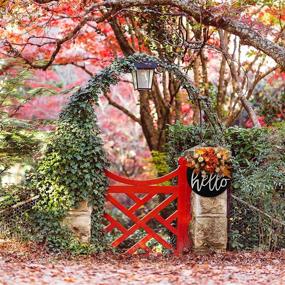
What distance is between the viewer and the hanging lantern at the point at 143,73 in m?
8.22

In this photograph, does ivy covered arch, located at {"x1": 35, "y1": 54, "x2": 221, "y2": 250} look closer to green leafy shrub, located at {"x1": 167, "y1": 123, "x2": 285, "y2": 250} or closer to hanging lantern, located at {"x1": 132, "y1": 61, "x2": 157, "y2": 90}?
hanging lantern, located at {"x1": 132, "y1": 61, "x2": 157, "y2": 90}

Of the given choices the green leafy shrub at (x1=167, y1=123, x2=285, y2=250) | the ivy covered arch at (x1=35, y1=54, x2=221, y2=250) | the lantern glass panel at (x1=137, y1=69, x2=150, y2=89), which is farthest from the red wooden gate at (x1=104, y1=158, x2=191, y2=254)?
the lantern glass panel at (x1=137, y1=69, x2=150, y2=89)

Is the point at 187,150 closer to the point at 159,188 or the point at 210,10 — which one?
the point at 159,188

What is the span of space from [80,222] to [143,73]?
2.22 m

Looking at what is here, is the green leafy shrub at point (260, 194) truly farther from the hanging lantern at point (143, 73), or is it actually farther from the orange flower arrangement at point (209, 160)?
the hanging lantern at point (143, 73)

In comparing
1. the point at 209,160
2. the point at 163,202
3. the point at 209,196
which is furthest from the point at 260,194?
the point at 163,202

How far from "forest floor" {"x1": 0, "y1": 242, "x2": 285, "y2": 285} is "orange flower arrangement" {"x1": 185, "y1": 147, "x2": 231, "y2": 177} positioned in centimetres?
113

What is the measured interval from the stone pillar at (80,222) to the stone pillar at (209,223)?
142 centimetres

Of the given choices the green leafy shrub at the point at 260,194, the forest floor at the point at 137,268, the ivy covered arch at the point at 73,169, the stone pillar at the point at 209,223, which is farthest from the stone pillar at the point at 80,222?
the green leafy shrub at the point at 260,194

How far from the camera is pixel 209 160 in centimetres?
790

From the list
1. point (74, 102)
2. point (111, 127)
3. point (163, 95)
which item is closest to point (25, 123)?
point (74, 102)

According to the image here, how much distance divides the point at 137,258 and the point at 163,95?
5316 millimetres

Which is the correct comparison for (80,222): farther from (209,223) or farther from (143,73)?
(143,73)

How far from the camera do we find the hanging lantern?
8219mm
